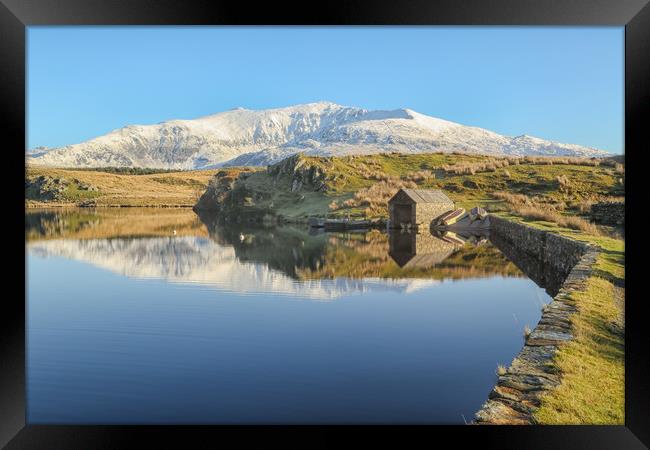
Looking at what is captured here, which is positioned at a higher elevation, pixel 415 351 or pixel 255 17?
pixel 255 17

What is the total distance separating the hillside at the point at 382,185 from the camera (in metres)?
43.6

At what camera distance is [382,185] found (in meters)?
52.7

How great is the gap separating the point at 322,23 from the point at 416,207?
30.0 meters

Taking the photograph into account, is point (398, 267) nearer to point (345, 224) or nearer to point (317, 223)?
point (345, 224)

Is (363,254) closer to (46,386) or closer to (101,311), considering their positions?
(101,311)

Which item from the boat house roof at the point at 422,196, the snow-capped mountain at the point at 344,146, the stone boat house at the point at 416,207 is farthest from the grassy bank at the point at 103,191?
the boat house roof at the point at 422,196

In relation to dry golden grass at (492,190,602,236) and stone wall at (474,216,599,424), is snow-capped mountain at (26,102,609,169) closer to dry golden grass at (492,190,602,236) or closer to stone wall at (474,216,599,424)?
dry golden grass at (492,190,602,236)

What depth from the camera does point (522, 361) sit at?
594 cm

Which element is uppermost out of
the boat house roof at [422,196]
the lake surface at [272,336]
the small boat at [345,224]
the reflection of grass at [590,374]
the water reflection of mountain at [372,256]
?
the boat house roof at [422,196]

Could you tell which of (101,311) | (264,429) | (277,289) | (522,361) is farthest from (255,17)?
(277,289)

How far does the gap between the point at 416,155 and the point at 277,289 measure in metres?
59.7

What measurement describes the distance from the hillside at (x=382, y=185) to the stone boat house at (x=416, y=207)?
5.92 m

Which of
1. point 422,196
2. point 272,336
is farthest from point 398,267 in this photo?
point 422,196

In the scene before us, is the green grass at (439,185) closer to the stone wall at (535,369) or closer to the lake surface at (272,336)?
the lake surface at (272,336)
